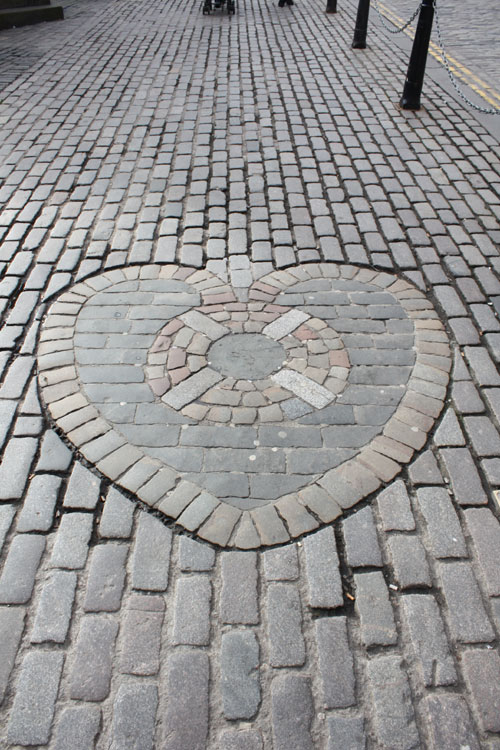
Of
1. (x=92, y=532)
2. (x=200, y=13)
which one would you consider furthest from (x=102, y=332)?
(x=200, y=13)

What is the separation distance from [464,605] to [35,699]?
5.95ft

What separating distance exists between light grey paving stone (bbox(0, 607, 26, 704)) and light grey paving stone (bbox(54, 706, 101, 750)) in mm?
278

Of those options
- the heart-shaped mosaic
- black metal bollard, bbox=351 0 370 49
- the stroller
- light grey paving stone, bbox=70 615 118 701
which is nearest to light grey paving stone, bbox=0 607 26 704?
light grey paving stone, bbox=70 615 118 701

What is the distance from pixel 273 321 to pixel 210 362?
63 cm

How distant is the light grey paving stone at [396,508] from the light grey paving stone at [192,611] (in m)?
0.94

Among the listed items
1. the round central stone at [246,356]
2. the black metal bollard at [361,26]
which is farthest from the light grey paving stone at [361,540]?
the black metal bollard at [361,26]

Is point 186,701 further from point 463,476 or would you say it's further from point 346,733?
point 463,476

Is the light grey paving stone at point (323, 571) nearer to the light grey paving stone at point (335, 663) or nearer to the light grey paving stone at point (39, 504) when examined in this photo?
the light grey paving stone at point (335, 663)

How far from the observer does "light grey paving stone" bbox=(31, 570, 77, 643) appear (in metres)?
2.42

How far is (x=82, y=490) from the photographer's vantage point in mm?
3000

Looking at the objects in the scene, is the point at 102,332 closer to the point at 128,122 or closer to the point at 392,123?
the point at 128,122

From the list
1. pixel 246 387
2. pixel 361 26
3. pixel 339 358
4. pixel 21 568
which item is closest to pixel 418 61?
pixel 361 26

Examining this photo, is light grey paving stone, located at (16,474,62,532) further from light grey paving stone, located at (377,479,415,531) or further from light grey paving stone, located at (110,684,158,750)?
light grey paving stone, located at (377,479,415,531)

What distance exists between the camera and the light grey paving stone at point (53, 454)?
312 cm
